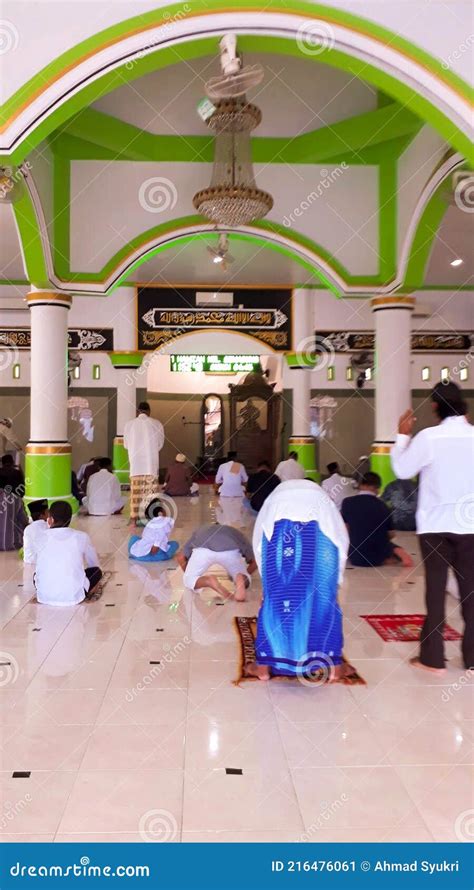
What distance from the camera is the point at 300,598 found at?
3123mm

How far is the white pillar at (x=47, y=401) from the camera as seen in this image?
7.38 metres

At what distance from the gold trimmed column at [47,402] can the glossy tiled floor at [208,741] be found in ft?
11.0

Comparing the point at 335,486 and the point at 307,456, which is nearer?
the point at 335,486

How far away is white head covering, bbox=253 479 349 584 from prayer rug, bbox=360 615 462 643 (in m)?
0.87

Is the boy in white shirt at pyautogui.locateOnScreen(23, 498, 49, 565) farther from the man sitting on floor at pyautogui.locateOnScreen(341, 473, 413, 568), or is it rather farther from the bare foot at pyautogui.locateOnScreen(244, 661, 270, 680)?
the bare foot at pyautogui.locateOnScreen(244, 661, 270, 680)

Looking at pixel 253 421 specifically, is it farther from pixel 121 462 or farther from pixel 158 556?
pixel 158 556

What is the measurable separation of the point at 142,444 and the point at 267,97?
3651mm

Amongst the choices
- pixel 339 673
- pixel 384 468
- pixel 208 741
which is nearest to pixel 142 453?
pixel 384 468

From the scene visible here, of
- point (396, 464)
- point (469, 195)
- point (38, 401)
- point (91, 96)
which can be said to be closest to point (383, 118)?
point (469, 195)

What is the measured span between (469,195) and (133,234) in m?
3.41

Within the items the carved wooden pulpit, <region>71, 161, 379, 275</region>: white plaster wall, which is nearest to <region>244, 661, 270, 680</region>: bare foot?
<region>71, 161, 379, 275</region>: white plaster wall

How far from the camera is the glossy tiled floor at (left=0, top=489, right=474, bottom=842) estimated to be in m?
2.08

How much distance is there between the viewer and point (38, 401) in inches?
291

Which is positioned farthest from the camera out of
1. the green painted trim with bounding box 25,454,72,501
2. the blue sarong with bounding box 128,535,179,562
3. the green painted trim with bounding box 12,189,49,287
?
the green painted trim with bounding box 25,454,72,501
